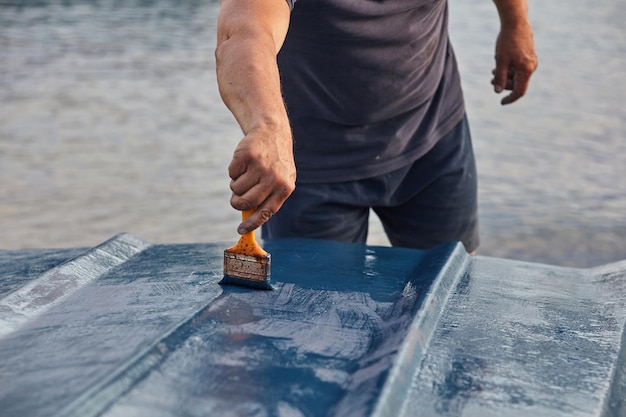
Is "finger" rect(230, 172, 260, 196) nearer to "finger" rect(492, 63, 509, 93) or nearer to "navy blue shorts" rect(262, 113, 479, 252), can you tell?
"navy blue shorts" rect(262, 113, 479, 252)

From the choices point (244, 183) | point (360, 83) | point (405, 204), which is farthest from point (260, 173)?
point (405, 204)

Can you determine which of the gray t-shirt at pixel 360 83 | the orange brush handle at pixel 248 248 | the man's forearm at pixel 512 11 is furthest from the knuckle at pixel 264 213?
the man's forearm at pixel 512 11

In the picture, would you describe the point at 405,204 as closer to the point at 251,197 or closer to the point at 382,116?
the point at 382,116

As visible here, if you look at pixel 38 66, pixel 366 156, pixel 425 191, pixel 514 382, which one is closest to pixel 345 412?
pixel 514 382

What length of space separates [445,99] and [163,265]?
46.0 inches

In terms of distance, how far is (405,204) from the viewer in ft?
9.02

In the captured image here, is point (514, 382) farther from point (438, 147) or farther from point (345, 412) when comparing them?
point (438, 147)

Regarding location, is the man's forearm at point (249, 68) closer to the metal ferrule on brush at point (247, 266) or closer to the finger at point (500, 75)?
the metal ferrule on brush at point (247, 266)

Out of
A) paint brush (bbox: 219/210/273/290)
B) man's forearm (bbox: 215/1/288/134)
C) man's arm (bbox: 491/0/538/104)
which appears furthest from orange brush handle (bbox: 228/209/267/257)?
man's arm (bbox: 491/0/538/104)

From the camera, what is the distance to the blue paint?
1.25 metres

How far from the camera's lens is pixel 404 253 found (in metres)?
2.02

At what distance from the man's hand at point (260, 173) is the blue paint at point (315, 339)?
19 centimetres

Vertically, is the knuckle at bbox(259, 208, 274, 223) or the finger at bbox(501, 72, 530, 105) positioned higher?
the knuckle at bbox(259, 208, 274, 223)

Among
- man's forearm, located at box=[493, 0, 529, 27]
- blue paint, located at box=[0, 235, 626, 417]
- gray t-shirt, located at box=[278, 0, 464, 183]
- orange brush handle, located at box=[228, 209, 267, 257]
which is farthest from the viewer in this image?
man's forearm, located at box=[493, 0, 529, 27]
